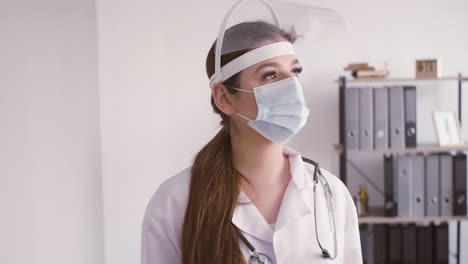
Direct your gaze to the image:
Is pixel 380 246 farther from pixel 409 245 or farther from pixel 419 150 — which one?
pixel 419 150

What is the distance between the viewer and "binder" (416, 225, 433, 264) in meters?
2.88

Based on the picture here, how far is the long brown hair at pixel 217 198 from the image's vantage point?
3.79ft

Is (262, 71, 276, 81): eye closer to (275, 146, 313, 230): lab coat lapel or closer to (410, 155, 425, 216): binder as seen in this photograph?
(275, 146, 313, 230): lab coat lapel

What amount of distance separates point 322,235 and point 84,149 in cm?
202

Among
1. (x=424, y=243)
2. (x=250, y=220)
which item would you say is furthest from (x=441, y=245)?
(x=250, y=220)

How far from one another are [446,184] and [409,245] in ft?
1.44

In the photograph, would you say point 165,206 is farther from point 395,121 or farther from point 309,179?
point 395,121

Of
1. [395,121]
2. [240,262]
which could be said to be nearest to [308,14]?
[240,262]

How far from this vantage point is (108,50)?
322cm

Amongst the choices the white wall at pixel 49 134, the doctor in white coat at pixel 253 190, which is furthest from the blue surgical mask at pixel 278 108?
the white wall at pixel 49 134

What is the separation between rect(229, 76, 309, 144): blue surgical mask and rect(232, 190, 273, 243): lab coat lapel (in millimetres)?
189

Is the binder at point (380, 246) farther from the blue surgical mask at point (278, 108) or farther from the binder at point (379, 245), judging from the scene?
the blue surgical mask at point (278, 108)

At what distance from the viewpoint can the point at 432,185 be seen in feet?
9.32

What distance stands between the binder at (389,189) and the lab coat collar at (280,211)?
5.71 ft
